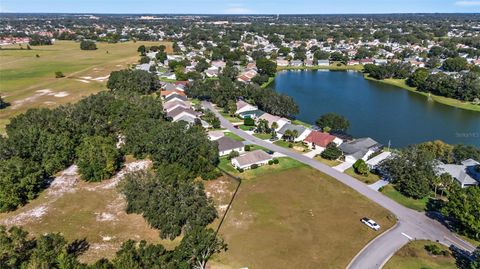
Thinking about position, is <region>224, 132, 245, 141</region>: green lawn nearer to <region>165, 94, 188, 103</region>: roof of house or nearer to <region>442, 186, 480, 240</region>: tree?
<region>165, 94, 188, 103</region>: roof of house

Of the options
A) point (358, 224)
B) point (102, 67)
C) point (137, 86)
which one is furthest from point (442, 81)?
point (102, 67)

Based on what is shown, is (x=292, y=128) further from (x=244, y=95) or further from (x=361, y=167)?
(x=244, y=95)

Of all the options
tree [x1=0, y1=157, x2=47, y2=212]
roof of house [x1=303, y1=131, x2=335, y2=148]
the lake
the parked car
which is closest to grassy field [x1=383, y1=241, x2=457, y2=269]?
→ the parked car

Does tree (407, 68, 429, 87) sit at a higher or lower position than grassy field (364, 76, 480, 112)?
higher

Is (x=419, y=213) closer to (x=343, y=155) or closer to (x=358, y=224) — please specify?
(x=358, y=224)

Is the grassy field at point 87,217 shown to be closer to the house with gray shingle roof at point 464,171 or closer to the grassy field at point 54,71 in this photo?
the grassy field at point 54,71

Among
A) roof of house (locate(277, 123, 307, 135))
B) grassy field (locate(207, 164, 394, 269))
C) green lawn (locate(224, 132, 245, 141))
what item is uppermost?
roof of house (locate(277, 123, 307, 135))
